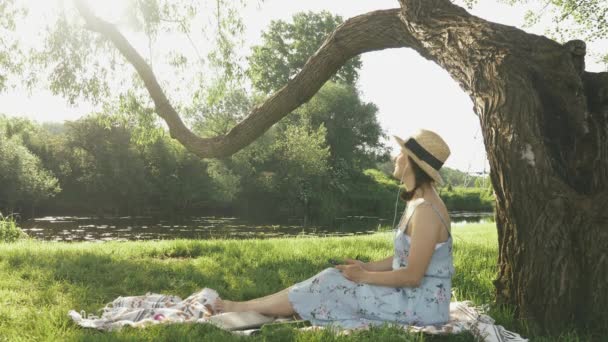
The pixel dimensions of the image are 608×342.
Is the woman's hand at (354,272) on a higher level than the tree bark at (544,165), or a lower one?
lower

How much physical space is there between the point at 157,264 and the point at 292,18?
1690 inches

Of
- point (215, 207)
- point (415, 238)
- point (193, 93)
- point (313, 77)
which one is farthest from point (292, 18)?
point (415, 238)

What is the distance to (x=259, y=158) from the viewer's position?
3969 cm

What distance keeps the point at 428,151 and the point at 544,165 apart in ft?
2.87

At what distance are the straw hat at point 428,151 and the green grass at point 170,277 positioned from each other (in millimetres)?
1136

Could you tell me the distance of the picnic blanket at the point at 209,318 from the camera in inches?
139

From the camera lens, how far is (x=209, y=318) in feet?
12.4

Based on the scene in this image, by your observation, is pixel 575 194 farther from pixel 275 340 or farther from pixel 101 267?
pixel 101 267

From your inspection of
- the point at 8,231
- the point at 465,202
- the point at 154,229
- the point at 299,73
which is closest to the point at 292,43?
the point at 465,202

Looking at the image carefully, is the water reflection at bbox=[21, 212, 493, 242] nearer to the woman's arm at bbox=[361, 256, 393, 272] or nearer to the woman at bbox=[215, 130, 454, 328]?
the woman's arm at bbox=[361, 256, 393, 272]

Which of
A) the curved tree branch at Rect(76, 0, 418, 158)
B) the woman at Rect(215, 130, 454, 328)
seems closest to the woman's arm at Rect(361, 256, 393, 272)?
the woman at Rect(215, 130, 454, 328)

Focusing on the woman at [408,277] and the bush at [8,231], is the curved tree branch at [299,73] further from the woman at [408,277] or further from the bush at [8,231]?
the bush at [8,231]

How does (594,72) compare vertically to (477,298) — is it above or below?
above

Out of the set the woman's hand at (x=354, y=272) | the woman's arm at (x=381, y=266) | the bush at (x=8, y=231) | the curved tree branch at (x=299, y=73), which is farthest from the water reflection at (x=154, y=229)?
the woman's hand at (x=354, y=272)
